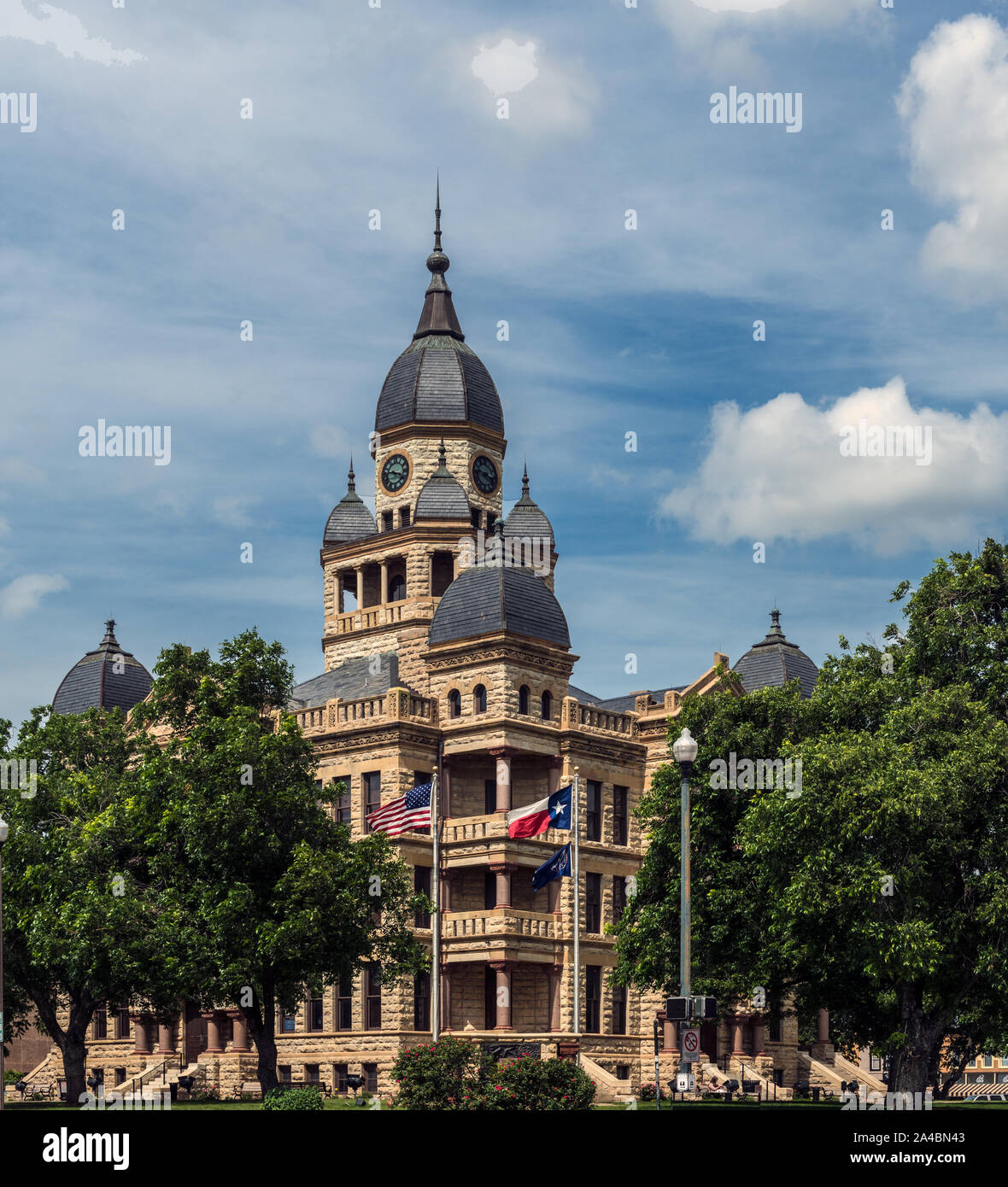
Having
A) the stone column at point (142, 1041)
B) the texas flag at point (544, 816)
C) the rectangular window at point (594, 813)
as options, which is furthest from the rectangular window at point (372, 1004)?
the stone column at point (142, 1041)

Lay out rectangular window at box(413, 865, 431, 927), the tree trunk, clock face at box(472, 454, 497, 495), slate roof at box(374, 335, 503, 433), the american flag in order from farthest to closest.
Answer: clock face at box(472, 454, 497, 495) < slate roof at box(374, 335, 503, 433) < rectangular window at box(413, 865, 431, 927) < the american flag < the tree trunk

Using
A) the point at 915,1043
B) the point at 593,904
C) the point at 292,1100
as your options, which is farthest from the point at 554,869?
the point at 292,1100

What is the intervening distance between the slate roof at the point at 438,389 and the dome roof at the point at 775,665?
15710mm

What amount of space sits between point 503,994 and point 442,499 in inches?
915

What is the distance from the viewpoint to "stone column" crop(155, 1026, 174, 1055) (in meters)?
64.2

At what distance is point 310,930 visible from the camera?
42562 mm

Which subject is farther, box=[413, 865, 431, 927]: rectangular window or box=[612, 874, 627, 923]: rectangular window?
box=[612, 874, 627, 923]: rectangular window

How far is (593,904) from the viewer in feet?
199

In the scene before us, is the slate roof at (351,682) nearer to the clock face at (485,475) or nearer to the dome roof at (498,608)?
the dome roof at (498,608)

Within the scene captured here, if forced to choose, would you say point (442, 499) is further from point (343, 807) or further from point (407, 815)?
point (407, 815)

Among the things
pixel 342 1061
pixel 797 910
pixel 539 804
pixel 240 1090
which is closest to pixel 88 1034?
pixel 240 1090

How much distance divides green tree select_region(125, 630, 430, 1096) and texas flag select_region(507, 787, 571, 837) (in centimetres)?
546

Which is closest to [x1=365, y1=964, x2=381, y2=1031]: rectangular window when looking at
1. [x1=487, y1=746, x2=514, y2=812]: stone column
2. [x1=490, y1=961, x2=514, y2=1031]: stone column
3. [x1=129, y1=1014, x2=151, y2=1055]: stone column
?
[x1=490, y1=961, x2=514, y2=1031]: stone column

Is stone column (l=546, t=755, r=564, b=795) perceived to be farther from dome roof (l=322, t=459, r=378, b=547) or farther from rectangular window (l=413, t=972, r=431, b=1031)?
dome roof (l=322, t=459, r=378, b=547)
